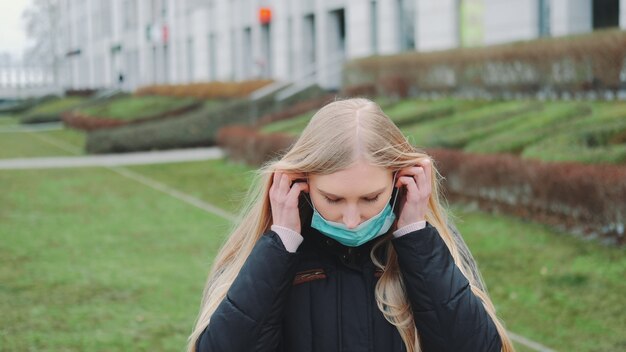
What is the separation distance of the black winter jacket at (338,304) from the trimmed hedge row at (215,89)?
26.1 metres

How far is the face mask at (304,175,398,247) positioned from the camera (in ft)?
7.79

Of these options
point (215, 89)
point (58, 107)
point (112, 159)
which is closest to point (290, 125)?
point (112, 159)

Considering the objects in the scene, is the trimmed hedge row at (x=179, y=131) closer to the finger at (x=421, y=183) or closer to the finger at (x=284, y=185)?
the finger at (x=284, y=185)

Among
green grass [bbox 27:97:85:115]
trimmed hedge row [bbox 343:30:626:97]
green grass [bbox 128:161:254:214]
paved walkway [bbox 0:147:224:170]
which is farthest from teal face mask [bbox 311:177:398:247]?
green grass [bbox 27:97:85:115]

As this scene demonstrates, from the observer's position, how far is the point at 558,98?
13.9m

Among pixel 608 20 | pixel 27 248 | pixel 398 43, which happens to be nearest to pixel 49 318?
pixel 27 248

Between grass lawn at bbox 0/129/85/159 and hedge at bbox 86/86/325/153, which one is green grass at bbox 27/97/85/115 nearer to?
grass lawn at bbox 0/129/85/159

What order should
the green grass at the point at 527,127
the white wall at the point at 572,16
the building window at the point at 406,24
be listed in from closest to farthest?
the green grass at the point at 527,127, the white wall at the point at 572,16, the building window at the point at 406,24

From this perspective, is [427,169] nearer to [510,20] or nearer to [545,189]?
[545,189]

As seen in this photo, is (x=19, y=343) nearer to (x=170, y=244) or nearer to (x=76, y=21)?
(x=170, y=244)

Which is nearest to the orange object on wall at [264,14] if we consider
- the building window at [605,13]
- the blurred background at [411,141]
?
the blurred background at [411,141]

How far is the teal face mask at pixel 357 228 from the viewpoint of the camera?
7.79 ft

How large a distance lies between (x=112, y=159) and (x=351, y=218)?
1974cm

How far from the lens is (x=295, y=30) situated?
30.7m
